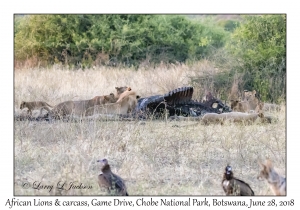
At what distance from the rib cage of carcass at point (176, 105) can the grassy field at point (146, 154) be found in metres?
0.38

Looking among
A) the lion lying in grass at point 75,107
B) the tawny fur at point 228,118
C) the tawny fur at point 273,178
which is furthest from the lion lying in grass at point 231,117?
the tawny fur at point 273,178

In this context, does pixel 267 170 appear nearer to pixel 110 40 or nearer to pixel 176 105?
pixel 176 105

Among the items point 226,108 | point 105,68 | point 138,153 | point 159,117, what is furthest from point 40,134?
point 105,68

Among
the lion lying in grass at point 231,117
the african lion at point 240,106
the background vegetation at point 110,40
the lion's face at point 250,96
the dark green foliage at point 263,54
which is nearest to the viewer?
the lion lying in grass at point 231,117

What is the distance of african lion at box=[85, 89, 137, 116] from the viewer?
33.3ft

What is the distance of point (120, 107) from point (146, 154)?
2962mm

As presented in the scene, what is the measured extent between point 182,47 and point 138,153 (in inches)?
624

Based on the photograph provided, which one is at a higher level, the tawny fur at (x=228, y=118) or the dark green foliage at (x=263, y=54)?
the dark green foliage at (x=263, y=54)

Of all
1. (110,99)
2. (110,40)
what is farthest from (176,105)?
(110,40)

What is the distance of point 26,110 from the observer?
36.2 feet

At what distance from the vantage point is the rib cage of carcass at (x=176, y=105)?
1017 centimetres

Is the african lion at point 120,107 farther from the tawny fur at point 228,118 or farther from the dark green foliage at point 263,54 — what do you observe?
the dark green foliage at point 263,54

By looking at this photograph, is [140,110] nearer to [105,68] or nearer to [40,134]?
[40,134]

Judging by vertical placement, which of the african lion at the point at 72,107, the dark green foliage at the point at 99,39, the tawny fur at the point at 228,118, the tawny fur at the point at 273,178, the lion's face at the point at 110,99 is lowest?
the tawny fur at the point at 273,178
